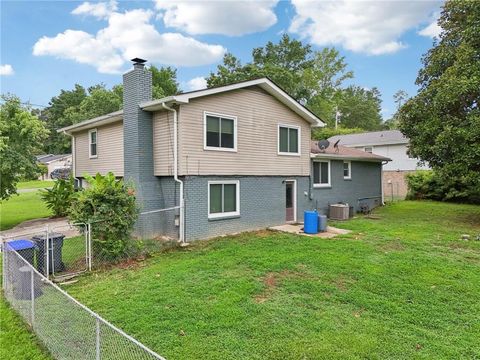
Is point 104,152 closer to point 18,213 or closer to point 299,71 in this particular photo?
point 18,213

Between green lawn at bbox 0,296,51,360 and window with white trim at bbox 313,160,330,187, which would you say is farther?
window with white trim at bbox 313,160,330,187

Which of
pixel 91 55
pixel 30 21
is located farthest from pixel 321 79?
pixel 30 21

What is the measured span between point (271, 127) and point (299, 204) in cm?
387

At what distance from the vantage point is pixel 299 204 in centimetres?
1522

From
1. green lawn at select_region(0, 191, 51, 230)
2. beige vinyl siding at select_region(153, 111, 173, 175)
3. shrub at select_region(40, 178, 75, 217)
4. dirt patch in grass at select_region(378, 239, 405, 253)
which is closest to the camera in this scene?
dirt patch in grass at select_region(378, 239, 405, 253)

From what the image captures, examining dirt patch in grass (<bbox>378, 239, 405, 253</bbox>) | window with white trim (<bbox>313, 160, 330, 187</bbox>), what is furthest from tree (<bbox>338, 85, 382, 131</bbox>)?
dirt patch in grass (<bbox>378, 239, 405, 253</bbox>)

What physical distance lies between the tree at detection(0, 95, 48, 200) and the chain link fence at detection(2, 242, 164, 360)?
30.7 ft

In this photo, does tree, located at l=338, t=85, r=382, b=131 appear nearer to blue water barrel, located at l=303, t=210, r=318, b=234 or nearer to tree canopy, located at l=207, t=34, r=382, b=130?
tree canopy, located at l=207, t=34, r=382, b=130

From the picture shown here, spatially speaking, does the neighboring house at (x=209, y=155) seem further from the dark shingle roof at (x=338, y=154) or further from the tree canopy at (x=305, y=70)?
the tree canopy at (x=305, y=70)

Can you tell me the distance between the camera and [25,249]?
23.8 feet

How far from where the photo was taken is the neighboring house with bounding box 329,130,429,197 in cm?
2781

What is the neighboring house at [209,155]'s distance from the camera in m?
11.0

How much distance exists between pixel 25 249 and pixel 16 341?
296cm

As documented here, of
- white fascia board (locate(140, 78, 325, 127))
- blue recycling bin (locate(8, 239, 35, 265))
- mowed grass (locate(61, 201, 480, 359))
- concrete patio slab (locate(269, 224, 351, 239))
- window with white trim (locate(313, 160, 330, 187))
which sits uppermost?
white fascia board (locate(140, 78, 325, 127))
